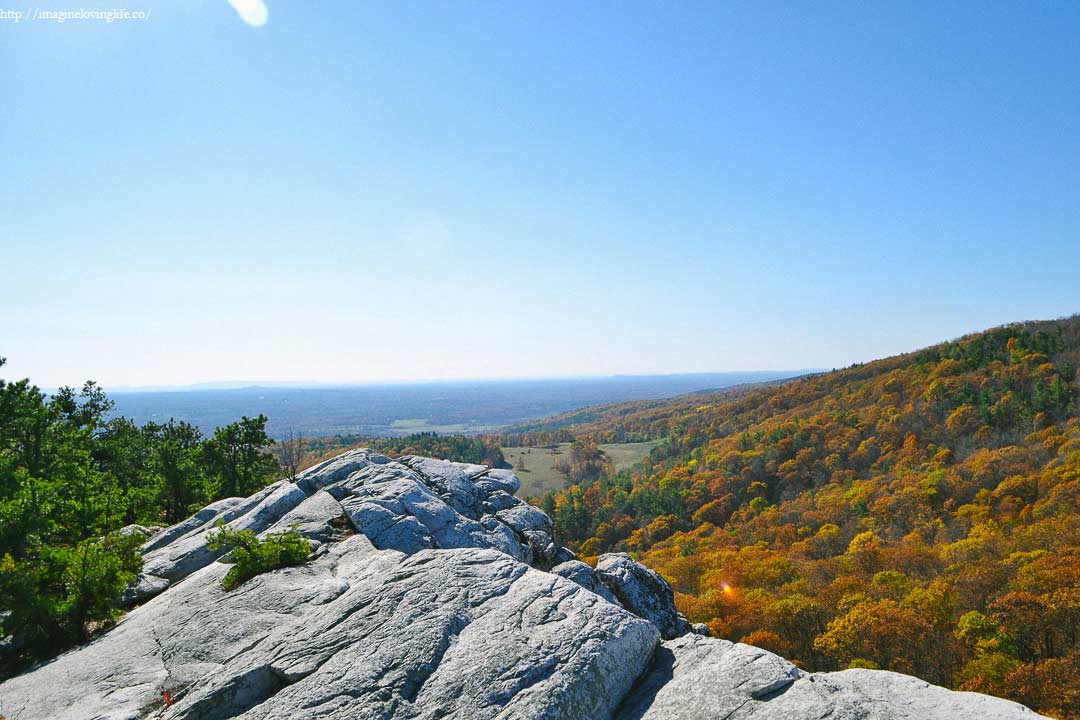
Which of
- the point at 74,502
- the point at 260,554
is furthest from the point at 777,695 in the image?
the point at 74,502

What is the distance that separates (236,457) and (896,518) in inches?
3328

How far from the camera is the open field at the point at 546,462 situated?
150m

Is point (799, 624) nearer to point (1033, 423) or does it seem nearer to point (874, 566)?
point (874, 566)

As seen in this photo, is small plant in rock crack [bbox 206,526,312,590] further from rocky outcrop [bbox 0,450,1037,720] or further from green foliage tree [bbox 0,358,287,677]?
green foliage tree [bbox 0,358,287,677]

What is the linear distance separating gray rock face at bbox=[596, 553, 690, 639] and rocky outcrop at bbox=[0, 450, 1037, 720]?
6 cm

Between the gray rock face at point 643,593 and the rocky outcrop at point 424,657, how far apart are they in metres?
0.06

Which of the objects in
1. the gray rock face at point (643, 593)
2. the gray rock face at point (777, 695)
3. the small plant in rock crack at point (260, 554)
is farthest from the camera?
the gray rock face at point (643, 593)

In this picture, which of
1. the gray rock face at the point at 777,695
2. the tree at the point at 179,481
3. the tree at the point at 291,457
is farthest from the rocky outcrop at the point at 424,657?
the tree at the point at 179,481

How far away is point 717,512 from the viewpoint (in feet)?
326

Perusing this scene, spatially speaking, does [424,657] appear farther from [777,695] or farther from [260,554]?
[260,554]

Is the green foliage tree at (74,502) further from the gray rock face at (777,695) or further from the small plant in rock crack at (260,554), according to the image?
the gray rock face at (777,695)

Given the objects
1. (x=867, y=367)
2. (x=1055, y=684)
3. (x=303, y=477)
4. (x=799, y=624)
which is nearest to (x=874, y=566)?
(x=799, y=624)

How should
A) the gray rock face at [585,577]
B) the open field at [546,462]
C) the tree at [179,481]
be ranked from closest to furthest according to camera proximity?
the gray rock face at [585,577], the tree at [179,481], the open field at [546,462]

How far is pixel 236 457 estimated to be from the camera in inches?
1483
